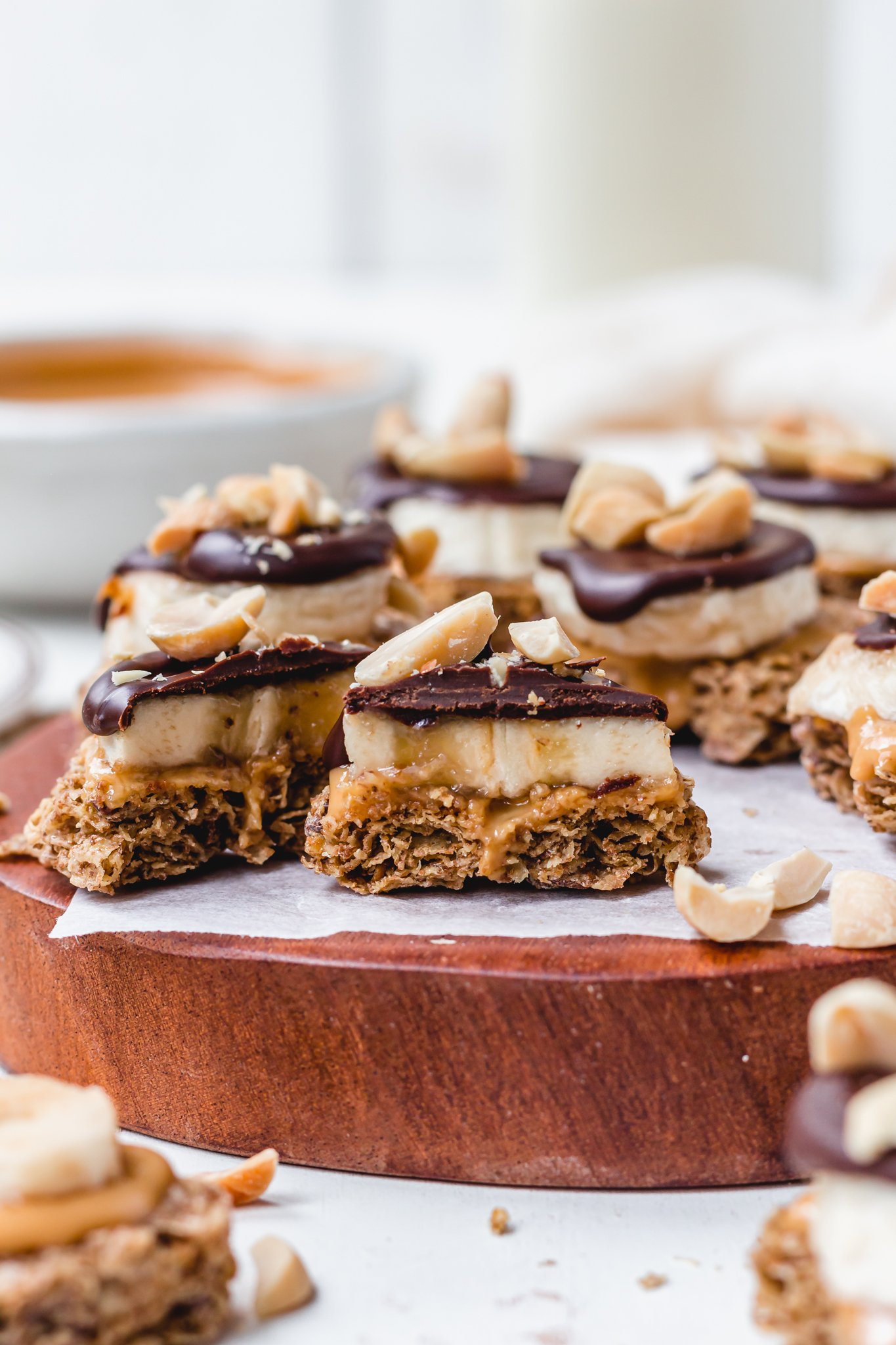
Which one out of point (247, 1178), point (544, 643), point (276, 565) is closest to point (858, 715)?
point (544, 643)

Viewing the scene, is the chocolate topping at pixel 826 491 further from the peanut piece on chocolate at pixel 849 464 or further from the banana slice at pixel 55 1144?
the banana slice at pixel 55 1144

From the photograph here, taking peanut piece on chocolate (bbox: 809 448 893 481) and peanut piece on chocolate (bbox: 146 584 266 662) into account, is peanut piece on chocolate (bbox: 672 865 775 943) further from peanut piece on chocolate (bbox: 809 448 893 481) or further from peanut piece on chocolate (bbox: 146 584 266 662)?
peanut piece on chocolate (bbox: 809 448 893 481)

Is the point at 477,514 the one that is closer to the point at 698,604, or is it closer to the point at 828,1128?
the point at 698,604

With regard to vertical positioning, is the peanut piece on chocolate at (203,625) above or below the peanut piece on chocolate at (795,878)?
above

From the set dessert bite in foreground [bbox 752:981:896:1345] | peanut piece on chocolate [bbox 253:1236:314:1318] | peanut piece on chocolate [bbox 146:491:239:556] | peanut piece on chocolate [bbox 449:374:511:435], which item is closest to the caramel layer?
peanut piece on chocolate [bbox 253:1236:314:1318]

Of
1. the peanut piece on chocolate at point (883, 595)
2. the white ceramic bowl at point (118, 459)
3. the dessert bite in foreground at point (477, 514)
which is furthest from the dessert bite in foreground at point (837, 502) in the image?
the white ceramic bowl at point (118, 459)
